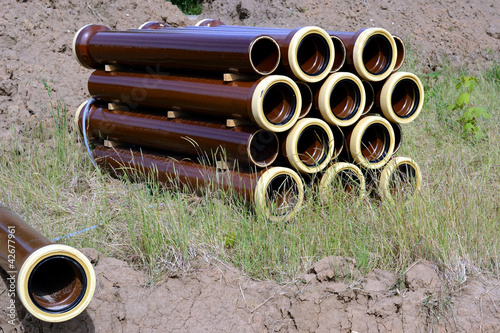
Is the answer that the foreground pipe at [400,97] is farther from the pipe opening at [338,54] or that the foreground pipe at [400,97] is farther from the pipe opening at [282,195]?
the pipe opening at [282,195]

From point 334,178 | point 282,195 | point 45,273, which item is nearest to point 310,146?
point 334,178

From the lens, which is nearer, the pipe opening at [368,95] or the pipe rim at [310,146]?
the pipe rim at [310,146]

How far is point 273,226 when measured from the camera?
12.8 feet

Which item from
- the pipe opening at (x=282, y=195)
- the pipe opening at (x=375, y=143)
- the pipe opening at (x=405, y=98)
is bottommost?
the pipe opening at (x=282, y=195)

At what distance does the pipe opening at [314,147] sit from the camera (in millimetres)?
4390

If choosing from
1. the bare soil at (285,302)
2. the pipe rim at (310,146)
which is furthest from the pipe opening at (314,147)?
the bare soil at (285,302)

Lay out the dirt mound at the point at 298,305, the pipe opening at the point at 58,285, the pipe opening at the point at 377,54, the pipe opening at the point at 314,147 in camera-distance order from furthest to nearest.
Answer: the pipe opening at the point at 377,54, the pipe opening at the point at 314,147, the dirt mound at the point at 298,305, the pipe opening at the point at 58,285

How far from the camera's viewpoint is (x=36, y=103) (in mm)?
6102

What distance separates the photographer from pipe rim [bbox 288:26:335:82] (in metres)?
4.02

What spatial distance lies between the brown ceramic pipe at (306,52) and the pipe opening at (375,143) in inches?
29.5

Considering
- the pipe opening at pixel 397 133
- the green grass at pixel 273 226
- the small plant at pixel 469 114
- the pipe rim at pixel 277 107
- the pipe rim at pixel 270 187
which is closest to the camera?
the green grass at pixel 273 226

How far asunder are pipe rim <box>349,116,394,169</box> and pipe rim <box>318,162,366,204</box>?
9cm

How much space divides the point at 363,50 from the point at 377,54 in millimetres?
119

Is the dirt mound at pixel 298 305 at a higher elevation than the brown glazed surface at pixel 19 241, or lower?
lower
